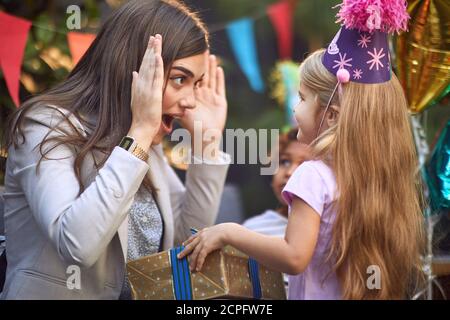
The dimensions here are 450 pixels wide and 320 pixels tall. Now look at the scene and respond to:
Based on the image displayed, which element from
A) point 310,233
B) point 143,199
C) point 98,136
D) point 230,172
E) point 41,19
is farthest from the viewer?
point 230,172

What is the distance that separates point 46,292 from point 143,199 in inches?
20.8

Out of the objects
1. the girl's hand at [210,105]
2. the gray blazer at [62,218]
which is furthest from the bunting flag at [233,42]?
the gray blazer at [62,218]

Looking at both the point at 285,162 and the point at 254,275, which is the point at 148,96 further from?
the point at 285,162

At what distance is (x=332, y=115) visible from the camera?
217 centimetres

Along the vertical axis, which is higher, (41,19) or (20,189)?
(41,19)

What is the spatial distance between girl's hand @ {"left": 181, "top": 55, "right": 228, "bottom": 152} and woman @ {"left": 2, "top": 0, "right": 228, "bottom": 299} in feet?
0.51

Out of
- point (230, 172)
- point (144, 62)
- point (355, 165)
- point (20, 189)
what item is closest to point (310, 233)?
point (355, 165)

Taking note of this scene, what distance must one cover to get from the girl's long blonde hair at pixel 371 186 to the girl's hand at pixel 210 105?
675mm

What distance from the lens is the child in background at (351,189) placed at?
2.02 meters

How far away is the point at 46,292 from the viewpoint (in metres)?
2.18

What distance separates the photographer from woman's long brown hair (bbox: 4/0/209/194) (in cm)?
228

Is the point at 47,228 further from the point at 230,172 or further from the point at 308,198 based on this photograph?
the point at 230,172

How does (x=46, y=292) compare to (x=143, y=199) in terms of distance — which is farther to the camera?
(x=143, y=199)

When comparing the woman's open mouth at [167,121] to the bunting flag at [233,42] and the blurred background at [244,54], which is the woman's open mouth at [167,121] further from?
the blurred background at [244,54]
